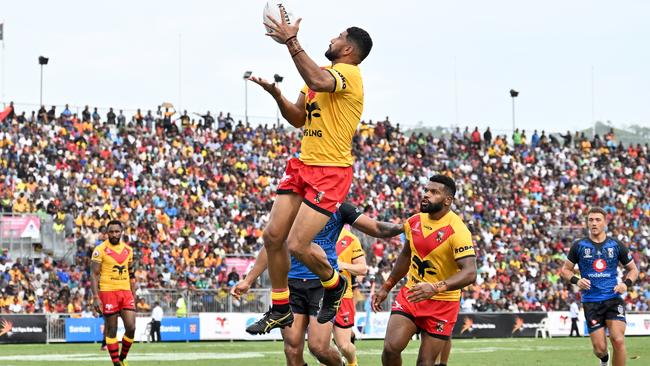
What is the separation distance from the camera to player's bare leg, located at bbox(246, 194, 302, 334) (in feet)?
35.6

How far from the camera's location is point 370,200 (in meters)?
47.4

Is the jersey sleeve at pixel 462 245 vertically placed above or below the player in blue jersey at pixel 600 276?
above

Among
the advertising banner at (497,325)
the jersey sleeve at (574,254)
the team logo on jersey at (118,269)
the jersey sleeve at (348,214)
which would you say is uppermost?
the jersey sleeve at (348,214)

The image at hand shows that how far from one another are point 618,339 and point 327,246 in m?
5.78

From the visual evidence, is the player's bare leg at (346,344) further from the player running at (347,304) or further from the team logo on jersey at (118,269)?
the team logo on jersey at (118,269)

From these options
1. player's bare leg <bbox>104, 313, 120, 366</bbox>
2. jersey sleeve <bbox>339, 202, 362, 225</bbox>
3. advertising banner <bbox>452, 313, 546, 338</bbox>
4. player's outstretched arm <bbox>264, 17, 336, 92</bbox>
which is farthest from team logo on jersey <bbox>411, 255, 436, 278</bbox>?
advertising banner <bbox>452, 313, 546, 338</bbox>

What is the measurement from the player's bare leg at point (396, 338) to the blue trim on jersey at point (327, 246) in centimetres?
110

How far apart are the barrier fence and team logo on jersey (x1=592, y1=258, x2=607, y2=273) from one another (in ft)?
45.0

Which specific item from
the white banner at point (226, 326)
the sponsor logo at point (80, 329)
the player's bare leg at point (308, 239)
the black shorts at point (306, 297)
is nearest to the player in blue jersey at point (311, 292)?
the black shorts at point (306, 297)

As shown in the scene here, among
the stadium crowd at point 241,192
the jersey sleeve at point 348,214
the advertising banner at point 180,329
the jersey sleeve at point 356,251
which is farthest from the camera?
the stadium crowd at point 241,192

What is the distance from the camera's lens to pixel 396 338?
496 inches

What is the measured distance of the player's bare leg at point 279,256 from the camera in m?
10.8

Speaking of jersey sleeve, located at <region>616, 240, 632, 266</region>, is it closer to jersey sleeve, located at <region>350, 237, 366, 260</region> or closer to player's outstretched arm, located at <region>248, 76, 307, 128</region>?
jersey sleeve, located at <region>350, 237, 366, 260</region>

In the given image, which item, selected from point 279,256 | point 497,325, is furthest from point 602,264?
point 497,325
